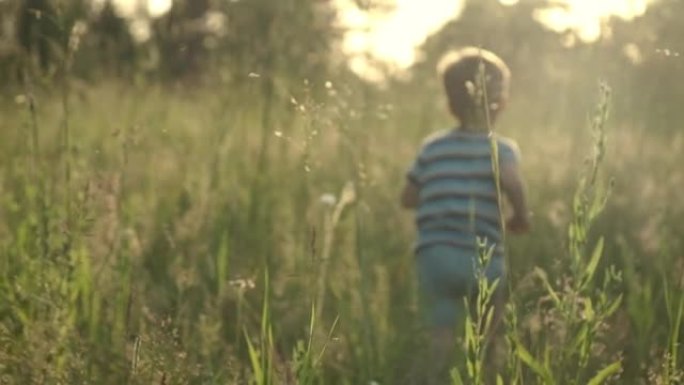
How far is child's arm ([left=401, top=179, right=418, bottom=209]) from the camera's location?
3.96 meters

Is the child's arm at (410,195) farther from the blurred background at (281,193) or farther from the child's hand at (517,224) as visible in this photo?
the child's hand at (517,224)

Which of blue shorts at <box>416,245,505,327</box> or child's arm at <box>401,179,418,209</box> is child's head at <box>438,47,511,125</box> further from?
blue shorts at <box>416,245,505,327</box>

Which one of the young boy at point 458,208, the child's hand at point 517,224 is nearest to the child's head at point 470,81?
the young boy at point 458,208

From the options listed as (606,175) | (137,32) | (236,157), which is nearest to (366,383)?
(137,32)

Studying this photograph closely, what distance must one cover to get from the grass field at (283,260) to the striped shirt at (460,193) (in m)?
0.19

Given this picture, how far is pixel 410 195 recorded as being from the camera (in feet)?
13.0

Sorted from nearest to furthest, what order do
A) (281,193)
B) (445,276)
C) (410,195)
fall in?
(445,276)
(410,195)
(281,193)

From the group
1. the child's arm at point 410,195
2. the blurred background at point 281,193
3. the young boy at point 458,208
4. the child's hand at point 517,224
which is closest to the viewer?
the blurred background at point 281,193

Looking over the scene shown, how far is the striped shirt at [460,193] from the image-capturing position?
3732 millimetres

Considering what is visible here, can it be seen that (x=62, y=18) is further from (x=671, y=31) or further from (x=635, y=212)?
(x=635, y=212)

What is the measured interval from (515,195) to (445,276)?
1.15ft

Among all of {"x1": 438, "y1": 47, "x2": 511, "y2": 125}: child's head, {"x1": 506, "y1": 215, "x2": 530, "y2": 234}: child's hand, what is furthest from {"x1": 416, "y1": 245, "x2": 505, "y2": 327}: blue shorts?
{"x1": 438, "y1": 47, "x2": 511, "y2": 125}: child's head

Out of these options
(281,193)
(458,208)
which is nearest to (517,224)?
(458,208)

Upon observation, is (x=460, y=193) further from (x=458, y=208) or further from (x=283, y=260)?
(x=283, y=260)
